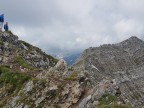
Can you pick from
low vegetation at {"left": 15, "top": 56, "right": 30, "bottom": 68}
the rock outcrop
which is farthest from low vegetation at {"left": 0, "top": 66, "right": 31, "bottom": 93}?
the rock outcrop

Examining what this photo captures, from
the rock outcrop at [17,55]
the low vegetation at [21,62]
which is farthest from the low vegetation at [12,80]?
the rock outcrop at [17,55]

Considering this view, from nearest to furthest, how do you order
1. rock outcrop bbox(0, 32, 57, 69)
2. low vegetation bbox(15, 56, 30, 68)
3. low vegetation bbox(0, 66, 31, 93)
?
low vegetation bbox(0, 66, 31, 93)
low vegetation bbox(15, 56, 30, 68)
rock outcrop bbox(0, 32, 57, 69)

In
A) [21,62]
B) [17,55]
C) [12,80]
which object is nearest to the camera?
[12,80]

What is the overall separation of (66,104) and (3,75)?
18931 millimetres

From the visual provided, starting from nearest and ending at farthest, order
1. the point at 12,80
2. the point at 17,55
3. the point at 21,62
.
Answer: the point at 12,80
the point at 21,62
the point at 17,55

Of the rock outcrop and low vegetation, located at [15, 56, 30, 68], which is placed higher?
the rock outcrop

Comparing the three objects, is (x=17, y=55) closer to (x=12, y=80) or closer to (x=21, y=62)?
(x=21, y=62)

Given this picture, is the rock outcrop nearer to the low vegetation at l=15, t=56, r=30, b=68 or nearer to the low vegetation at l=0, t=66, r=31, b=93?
the low vegetation at l=15, t=56, r=30, b=68

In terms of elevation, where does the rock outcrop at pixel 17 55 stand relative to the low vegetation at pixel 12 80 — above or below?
→ above

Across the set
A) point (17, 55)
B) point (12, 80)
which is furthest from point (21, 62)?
point (12, 80)

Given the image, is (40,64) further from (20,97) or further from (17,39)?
(20,97)

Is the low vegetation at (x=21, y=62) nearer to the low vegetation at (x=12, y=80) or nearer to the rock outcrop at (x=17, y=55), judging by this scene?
the rock outcrop at (x=17, y=55)

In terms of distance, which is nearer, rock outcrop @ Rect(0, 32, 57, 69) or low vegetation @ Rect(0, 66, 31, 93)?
low vegetation @ Rect(0, 66, 31, 93)

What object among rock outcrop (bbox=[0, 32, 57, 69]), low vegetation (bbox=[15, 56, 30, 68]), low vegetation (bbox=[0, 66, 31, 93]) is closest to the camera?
low vegetation (bbox=[0, 66, 31, 93])
